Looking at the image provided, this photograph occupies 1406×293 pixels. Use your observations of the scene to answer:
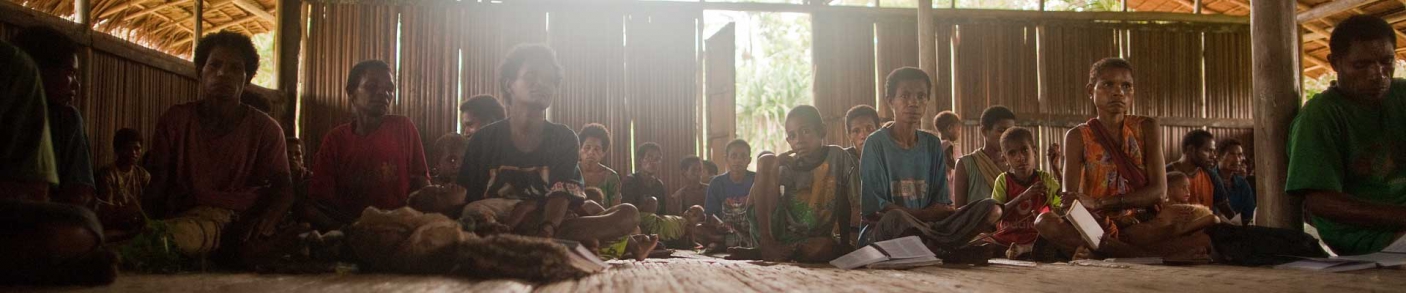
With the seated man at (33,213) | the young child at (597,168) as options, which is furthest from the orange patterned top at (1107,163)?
the seated man at (33,213)

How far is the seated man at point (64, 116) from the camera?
2715 mm

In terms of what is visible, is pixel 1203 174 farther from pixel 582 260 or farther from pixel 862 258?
pixel 582 260

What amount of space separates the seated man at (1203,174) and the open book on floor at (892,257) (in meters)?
3.71

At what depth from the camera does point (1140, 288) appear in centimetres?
212

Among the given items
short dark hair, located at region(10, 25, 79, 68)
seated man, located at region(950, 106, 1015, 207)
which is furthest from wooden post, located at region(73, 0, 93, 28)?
seated man, located at region(950, 106, 1015, 207)

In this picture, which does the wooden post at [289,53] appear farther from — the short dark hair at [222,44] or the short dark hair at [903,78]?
the short dark hair at [903,78]

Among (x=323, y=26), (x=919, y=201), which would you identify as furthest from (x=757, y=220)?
(x=323, y=26)

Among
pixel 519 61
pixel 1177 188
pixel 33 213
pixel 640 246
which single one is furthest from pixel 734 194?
pixel 33 213

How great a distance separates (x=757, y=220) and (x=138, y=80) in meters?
4.59

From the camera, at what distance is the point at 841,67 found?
31.4 ft

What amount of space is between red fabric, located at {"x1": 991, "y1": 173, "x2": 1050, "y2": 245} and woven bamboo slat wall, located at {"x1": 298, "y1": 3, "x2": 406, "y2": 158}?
234 inches

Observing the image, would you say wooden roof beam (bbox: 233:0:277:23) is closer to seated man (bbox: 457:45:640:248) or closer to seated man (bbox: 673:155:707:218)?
seated man (bbox: 673:155:707:218)

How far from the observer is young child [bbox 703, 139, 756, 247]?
629 centimetres

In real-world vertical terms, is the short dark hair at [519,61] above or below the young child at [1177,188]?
above
